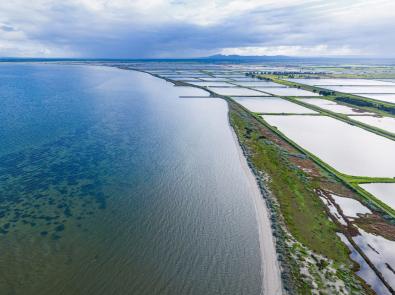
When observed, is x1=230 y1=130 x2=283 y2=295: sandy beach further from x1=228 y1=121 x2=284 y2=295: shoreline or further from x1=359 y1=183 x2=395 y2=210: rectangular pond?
x1=359 y1=183 x2=395 y2=210: rectangular pond

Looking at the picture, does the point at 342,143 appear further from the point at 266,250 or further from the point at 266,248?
the point at 266,250

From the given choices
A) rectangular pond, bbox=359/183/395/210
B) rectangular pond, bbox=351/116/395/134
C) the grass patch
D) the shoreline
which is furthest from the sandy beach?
rectangular pond, bbox=351/116/395/134

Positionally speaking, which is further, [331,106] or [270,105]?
[331,106]

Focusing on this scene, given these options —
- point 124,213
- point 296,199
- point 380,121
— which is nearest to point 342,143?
point 296,199

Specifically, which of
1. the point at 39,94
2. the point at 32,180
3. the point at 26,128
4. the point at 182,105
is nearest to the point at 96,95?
the point at 39,94

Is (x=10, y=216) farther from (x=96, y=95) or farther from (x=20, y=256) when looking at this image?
(x=96, y=95)

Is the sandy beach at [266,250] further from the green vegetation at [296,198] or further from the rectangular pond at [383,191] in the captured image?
the rectangular pond at [383,191]

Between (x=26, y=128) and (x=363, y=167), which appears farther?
(x=26, y=128)
